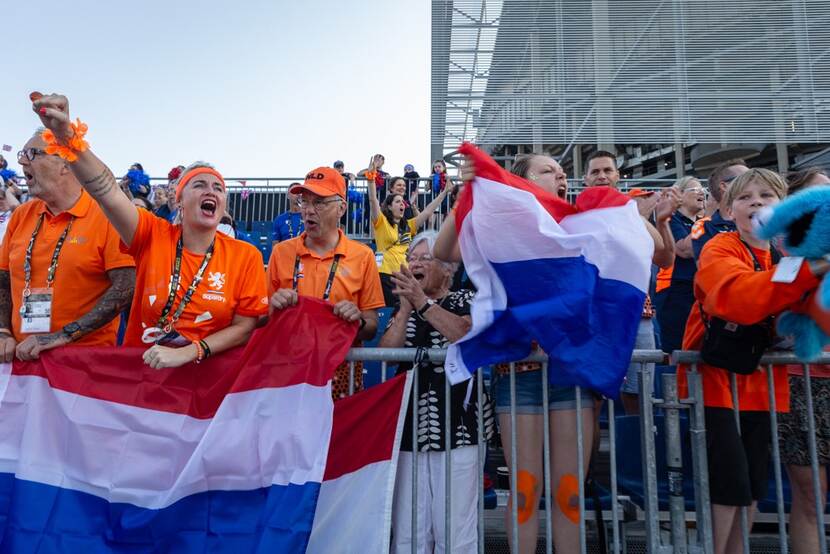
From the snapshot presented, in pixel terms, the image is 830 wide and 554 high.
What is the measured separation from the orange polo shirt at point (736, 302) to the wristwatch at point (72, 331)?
3124 millimetres

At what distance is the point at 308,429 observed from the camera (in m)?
2.71

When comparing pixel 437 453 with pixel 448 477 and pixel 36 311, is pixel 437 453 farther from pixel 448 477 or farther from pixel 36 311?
pixel 36 311

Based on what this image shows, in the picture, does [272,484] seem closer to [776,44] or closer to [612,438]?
[612,438]

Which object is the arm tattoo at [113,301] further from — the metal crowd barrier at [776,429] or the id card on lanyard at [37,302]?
the metal crowd barrier at [776,429]

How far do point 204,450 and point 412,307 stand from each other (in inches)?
49.1

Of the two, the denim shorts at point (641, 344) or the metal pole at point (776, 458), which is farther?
the denim shorts at point (641, 344)

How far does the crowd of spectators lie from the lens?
8.84ft

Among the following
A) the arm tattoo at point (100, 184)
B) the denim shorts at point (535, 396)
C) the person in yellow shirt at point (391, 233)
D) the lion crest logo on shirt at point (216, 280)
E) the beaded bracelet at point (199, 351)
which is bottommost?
the denim shorts at point (535, 396)

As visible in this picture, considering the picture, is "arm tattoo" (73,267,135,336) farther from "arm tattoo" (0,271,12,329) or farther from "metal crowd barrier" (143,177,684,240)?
"metal crowd barrier" (143,177,684,240)

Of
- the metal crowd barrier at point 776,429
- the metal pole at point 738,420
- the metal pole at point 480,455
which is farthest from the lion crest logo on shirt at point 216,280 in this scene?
the metal pole at point 738,420

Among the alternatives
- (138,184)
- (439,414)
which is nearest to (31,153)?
(439,414)

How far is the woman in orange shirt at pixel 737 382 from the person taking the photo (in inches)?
102

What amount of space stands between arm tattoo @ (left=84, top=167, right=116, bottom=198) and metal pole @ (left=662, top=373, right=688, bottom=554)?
280 cm

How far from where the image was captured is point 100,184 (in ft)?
8.60
